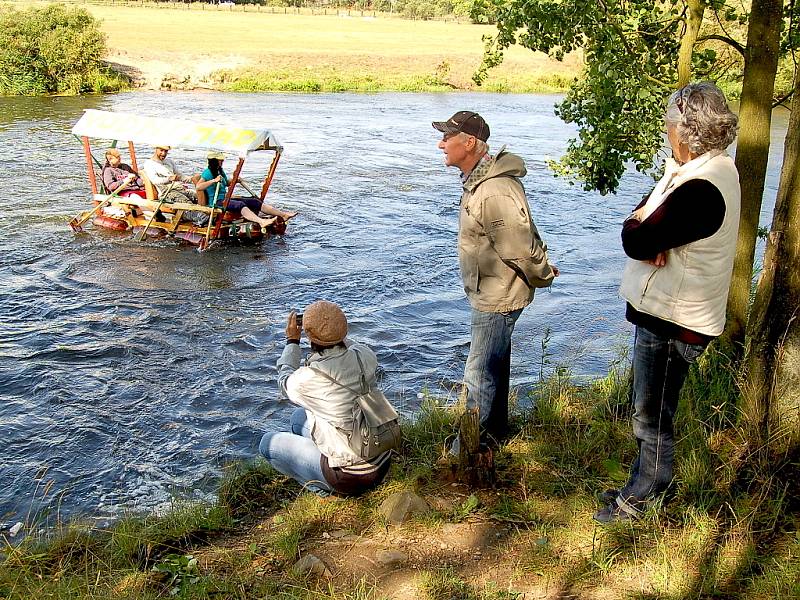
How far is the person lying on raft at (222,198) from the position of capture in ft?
44.8

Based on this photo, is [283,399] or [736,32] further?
[736,32]

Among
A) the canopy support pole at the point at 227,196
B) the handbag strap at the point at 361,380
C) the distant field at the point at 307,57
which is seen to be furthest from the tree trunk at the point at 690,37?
the distant field at the point at 307,57

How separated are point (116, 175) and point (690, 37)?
11.5m

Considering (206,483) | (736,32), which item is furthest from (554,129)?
(206,483)

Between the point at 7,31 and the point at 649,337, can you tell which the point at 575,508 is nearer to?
the point at 649,337

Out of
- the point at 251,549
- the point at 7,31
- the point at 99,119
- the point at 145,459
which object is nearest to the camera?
the point at 251,549

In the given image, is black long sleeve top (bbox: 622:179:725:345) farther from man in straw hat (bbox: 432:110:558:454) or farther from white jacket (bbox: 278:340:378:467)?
white jacket (bbox: 278:340:378:467)

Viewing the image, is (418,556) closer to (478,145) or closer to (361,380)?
(361,380)

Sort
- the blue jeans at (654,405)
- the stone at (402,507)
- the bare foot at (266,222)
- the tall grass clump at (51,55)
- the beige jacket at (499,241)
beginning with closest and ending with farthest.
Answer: the blue jeans at (654,405), the stone at (402,507), the beige jacket at (499,241), the bare foot at (266,222), the tall grass clump at (51,55)

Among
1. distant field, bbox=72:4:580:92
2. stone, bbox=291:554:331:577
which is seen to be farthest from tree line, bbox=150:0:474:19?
stone, bbox=291:554:331:577

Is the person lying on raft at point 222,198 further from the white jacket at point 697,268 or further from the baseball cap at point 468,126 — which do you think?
the white jacket at point 697,268

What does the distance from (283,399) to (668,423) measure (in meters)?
4.93

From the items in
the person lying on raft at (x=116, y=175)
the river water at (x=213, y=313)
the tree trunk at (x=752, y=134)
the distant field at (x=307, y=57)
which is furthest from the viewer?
the distant field at (x=307, y=57)

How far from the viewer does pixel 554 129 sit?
29766 millimetres
